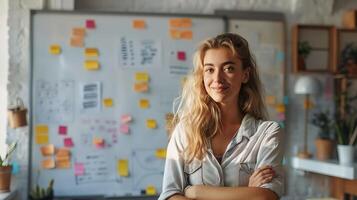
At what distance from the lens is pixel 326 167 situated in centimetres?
329

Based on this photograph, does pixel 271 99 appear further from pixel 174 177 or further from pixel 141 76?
pixel 174 177

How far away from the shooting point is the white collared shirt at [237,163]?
1409mm

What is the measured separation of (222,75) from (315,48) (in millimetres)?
2536

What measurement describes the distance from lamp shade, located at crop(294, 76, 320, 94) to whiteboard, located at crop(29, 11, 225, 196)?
3.39 ft

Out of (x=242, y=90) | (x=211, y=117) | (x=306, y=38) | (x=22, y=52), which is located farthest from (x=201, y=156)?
(x=306, y=38)

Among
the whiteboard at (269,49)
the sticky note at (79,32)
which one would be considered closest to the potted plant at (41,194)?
the sticky note at (79,32)

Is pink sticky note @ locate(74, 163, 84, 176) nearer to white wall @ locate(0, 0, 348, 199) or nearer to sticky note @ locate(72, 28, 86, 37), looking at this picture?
white wall @ locate(0, 0, 348, 199)

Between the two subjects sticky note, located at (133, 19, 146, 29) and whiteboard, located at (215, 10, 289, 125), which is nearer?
sticky note, located at (133, 19, 146, 29)

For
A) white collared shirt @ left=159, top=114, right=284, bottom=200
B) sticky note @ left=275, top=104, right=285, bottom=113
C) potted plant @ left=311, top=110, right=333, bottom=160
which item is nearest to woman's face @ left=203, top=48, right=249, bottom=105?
white collared shirt @ left=159, top=114, right=284, bottom=200

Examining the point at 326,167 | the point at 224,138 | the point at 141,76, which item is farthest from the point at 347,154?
the point at 224,138

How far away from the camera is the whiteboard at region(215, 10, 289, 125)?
3463 millimetres

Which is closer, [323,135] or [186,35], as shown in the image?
[186,35]

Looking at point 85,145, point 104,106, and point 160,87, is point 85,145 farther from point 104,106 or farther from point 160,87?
point 160,87

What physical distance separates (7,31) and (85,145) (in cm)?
113
